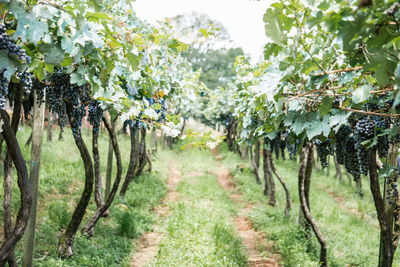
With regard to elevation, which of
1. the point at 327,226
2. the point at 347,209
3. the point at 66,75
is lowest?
the point at 347,209

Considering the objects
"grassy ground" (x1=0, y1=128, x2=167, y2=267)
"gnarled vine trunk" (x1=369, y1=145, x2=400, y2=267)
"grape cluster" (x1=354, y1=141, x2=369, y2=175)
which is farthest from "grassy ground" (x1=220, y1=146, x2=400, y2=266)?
"grassy ground" (x1=0, y1=128, x2=167, y2=267)

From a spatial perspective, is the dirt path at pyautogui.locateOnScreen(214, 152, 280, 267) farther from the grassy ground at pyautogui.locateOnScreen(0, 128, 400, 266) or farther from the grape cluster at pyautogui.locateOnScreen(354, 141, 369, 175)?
the grape cluster at pyautogui.locateOnScreen(354, 141, 369, 175)

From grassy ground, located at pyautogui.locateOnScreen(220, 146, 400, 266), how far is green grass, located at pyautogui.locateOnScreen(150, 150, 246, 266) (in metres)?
0.85

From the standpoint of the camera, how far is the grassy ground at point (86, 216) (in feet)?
16.6

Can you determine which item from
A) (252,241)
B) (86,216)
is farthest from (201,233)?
(86,216)

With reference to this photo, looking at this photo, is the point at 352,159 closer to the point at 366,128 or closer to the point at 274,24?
the point at 366,128

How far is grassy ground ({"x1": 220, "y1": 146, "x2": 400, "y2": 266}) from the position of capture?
6.07 meters

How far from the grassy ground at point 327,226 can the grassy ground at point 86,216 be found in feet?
9.58

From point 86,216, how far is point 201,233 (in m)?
2.55

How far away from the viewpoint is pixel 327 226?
8.18 meters

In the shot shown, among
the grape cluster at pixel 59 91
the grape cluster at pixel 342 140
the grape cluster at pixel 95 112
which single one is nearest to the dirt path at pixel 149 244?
the grape cluster at pixel 95 112

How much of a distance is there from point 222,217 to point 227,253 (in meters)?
2.23

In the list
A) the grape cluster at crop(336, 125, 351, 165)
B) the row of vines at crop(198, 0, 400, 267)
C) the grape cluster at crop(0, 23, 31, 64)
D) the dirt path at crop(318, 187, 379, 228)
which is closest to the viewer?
the row of vines at crop(198, 0, 400, 267)

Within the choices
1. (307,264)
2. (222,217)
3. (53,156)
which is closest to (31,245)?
(307,264)
